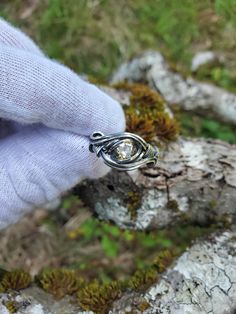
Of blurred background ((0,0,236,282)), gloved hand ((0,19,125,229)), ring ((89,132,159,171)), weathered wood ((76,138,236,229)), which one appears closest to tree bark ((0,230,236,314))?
weathered wood ((76,138,236,229))

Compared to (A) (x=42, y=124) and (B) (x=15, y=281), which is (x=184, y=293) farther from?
(A) (x=42, y=124)

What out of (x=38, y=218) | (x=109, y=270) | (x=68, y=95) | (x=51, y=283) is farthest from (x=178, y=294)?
(x=38, y=218)

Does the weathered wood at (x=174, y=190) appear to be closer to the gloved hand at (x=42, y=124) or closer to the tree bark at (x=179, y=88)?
the gloved hand at (x=42, y=124)

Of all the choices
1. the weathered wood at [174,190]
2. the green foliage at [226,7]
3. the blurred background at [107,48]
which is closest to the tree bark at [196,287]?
the weathered wood at [174,190]

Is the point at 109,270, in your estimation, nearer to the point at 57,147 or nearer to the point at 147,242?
the point at 147,242

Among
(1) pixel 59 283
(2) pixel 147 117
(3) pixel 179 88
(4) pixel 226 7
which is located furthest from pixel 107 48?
(1) pixel 59 283

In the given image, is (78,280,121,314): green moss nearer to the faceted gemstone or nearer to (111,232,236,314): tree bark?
(111,232,236,314): tree bark
